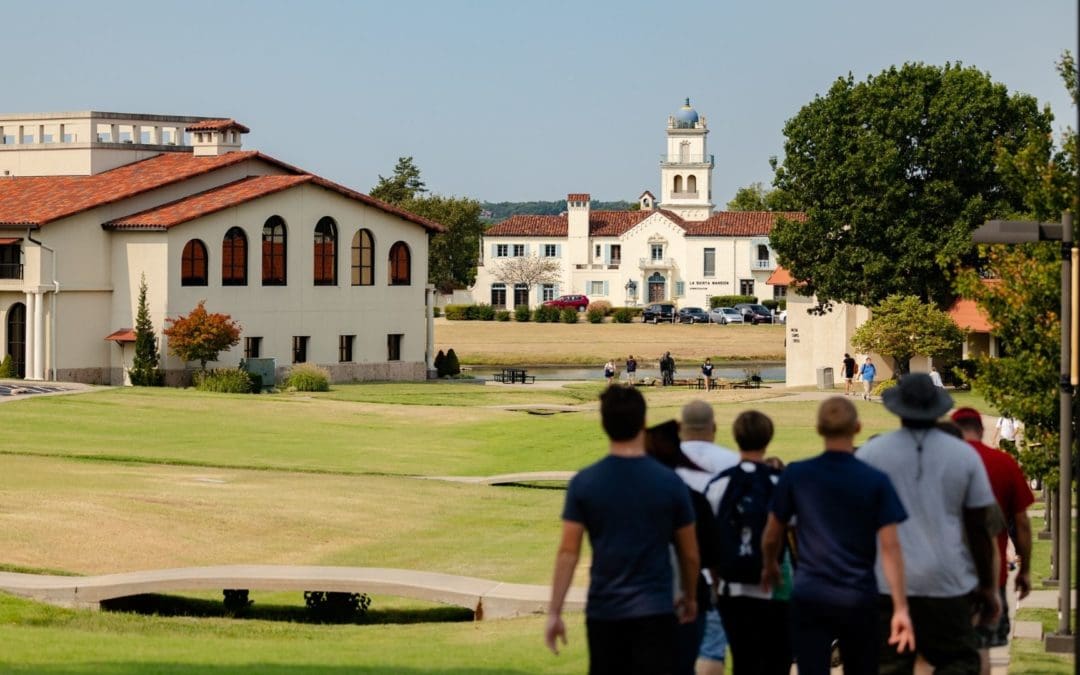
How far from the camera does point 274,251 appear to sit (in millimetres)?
66000

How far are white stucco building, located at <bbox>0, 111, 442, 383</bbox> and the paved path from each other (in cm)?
4204

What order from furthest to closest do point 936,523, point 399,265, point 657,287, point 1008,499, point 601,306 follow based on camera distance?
point 657,287, point 601,306, point 399,265, point 1008,499, point 936,523

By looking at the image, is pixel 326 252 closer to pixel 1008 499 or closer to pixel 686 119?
pixel 1008 499

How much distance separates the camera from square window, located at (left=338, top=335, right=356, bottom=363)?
68.7 meters

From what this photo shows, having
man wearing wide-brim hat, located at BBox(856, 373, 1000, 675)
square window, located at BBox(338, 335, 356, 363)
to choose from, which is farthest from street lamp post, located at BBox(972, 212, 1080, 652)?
square window, located at BBox(338, 335, 356, 363)

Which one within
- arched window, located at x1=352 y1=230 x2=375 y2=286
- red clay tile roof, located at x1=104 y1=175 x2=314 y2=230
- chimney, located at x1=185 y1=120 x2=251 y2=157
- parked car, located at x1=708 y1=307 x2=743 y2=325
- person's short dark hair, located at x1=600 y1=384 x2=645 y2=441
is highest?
chimney, located at x1=185 y1=120 x2=251 y2=157

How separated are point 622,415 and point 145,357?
54.3m

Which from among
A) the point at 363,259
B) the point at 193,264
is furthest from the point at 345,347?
the point at 193,264

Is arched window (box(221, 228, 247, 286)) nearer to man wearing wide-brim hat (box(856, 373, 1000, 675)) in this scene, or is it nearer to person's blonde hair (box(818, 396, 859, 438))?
man wearing wide-brim hat (box(856, 373, 1000, 675))

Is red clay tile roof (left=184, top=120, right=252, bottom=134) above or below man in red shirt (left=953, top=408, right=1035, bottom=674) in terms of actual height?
above

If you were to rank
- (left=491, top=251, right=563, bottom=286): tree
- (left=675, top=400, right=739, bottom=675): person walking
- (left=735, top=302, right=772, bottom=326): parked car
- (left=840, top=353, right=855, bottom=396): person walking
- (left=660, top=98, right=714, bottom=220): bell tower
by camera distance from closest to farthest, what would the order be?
1. (left=675, top=400, right=739, bottom=675): person walking
2. (left=840, top=353, right=855, bottom=396): person walking
3. (left=735, top=302, right=772, bottom=326): parked car
4. (left=491, top=251, right=563, bottom=286): tree
5. (left=660, top=98, right=714, bottom=220): bell tower

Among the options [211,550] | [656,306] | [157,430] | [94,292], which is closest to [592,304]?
[656,306]

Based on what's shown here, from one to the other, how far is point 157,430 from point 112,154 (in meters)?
28.4

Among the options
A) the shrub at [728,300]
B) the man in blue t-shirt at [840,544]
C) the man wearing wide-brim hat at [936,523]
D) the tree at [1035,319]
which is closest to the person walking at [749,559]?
the man in blue t-shirt at [840,544]
